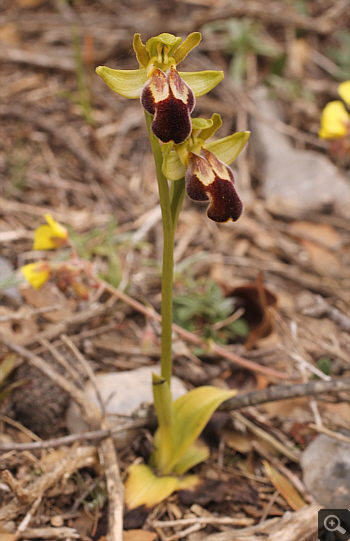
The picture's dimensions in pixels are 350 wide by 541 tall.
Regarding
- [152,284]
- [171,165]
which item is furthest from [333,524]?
[152,284]

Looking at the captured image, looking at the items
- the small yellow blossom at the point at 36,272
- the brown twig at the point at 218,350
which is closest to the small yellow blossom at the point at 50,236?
the small yellow blossom at the point at 36,272

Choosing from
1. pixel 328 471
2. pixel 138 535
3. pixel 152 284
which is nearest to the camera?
pixel 138 535

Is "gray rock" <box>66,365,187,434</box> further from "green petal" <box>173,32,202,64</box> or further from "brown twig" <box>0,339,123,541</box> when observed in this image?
"green petal" <box>173,32,202,64</box>

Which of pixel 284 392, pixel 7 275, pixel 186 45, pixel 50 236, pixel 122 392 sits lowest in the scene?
pixel 122 392

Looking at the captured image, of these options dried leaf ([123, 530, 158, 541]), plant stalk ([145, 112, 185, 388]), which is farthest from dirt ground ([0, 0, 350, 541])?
plant stalk ([145, 112, 185, 388])

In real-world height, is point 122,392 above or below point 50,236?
below

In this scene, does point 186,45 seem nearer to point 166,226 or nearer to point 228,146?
point 228,146

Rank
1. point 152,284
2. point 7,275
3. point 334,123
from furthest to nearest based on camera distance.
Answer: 1. point 334,123
2. point 152,284
3. point 7,275
